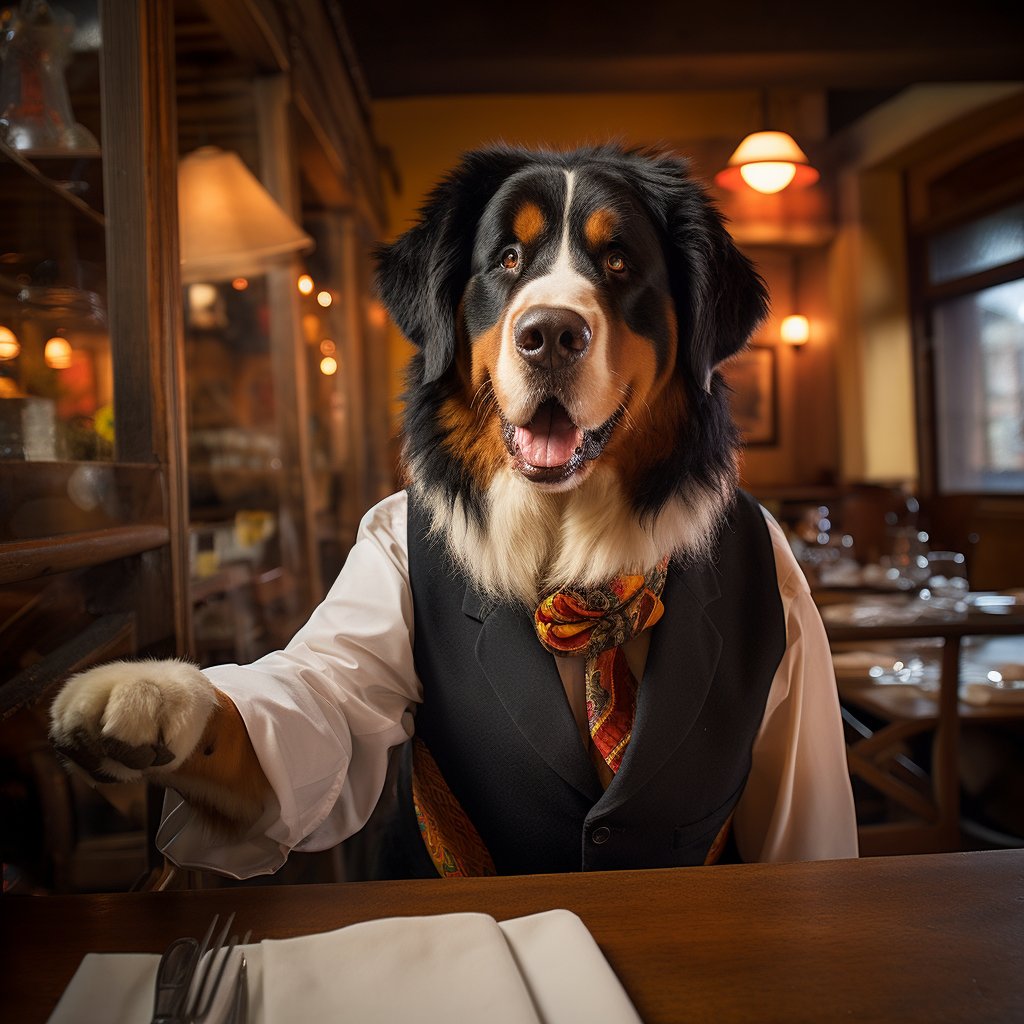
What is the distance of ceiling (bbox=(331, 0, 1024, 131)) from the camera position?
5.48m

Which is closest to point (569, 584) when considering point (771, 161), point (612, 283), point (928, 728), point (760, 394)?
point (612, 283)

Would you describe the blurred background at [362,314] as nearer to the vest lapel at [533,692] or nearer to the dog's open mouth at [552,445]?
the dog's open mouth at [552,445]

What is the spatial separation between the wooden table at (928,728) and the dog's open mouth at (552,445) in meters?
1.38

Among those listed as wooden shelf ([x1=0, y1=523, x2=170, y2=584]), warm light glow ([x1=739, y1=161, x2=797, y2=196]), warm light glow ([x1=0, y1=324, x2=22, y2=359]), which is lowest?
wooden shelf ([x1=0, y1=523, x2=170, y2=584])

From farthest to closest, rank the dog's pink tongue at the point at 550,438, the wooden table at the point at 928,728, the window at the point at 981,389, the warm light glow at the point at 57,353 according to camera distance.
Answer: the window at the point at 981,389 < the wooden table at the point at 928,728 < the warm light glow at the point at 57,353 < the dog's pink tongue at the point at 550,438

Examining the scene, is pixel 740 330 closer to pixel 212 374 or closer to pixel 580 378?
pixel 580 378

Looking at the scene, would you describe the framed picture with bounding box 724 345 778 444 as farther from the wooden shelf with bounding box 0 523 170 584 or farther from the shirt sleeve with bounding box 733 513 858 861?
the wooden shelf with bounding box 0 523 170 584

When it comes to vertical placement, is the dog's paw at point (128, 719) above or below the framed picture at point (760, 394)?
below

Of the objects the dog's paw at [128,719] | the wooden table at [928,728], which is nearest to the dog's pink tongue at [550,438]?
the dog's paw at [128,719]

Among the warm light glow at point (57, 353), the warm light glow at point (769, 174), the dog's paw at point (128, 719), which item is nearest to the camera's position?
the dog's paw at point (128, 719)

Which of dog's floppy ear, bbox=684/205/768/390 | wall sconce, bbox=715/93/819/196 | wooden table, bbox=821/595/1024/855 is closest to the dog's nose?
dog's floppy ear, bbox=684/205/768/390

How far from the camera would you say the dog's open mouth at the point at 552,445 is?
120 centimetres

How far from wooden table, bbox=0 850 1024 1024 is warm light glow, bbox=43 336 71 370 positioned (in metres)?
1.08

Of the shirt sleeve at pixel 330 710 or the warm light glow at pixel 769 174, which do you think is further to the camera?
the warm light glow at pixel 769 174
